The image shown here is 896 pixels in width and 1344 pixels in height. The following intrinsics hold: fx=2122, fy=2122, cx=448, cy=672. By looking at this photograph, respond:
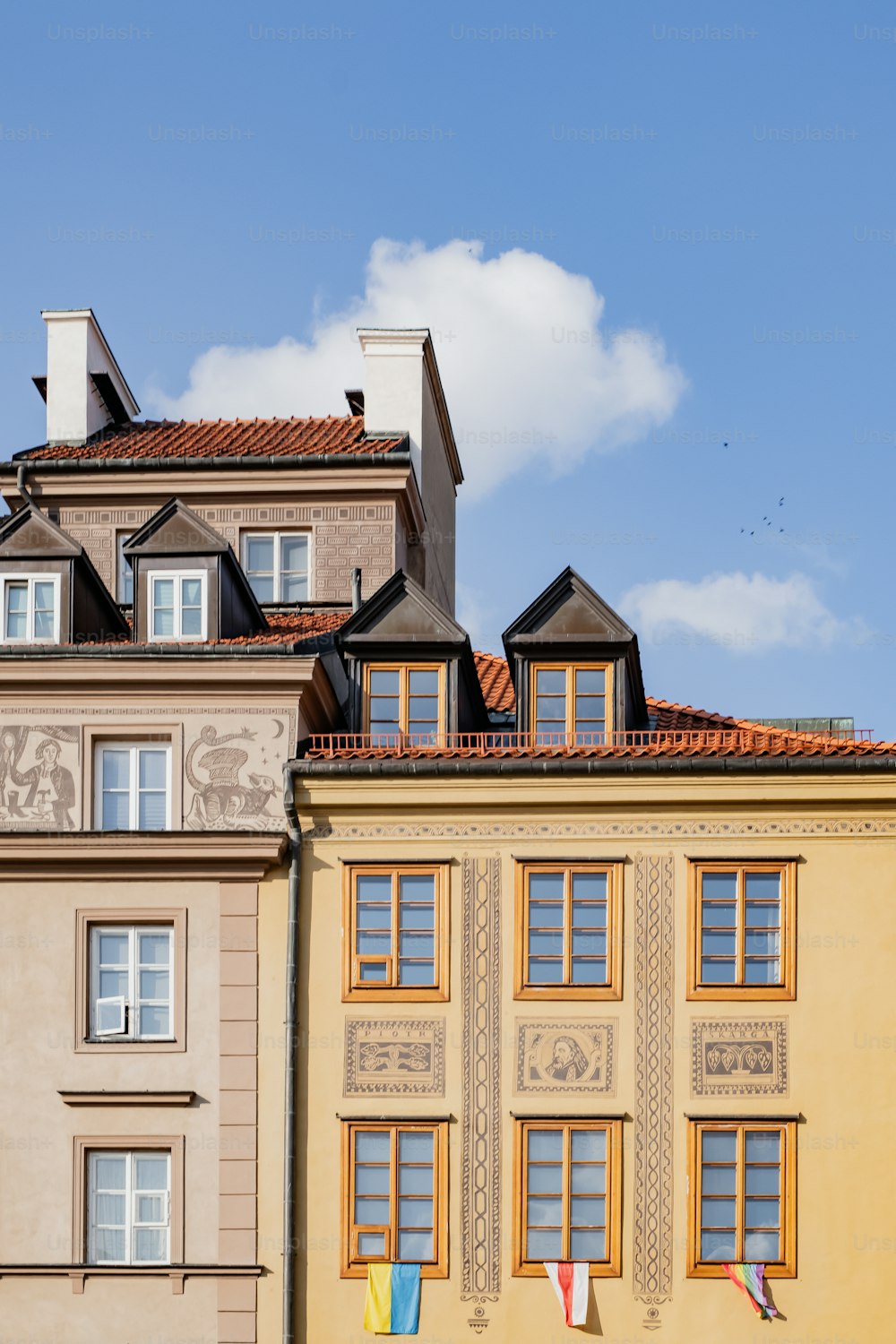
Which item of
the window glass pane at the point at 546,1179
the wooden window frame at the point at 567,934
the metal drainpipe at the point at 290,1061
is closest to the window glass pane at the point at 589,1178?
the window glass pane at the point at 546,1179

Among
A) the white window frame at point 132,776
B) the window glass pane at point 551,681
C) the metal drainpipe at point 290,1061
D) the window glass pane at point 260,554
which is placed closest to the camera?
the metal drainpipe at point 290,1061

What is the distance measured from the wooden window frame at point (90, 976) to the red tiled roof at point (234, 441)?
9692 millimetres

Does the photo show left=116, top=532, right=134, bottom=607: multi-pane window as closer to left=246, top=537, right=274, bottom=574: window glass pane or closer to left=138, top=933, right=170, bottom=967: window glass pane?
left=246, top=537, right=274, bottom=574: window glass pane

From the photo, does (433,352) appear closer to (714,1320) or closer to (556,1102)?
(556,1102)

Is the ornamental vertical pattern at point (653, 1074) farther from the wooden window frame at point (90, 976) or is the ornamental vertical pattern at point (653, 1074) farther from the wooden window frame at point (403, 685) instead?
the wooden window frame at point (90, 976)

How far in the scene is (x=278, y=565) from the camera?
33312 millimetres

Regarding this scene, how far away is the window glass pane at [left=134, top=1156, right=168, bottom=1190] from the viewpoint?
25.9 m

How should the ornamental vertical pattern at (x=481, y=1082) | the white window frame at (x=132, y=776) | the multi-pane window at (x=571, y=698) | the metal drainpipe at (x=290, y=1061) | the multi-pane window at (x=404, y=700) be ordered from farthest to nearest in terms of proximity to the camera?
1. the multi-pane window at (x=571, y=698)
2. the multi-pane window at (x=404, y=700)
3. the white window frame at (x=132, y=776)
4. the ornamental vertical pattern at (x=481, y=1082)
5. the metal drainpipe at (x=290, y=1061)

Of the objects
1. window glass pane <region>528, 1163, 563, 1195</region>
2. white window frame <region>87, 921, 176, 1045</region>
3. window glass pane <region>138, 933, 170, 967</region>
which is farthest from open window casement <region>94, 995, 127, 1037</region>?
window glass pane <region>528, 1163, 563, 1195</region>

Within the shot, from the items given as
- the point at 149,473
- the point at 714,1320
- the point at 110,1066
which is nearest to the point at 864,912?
the point at 714,1320

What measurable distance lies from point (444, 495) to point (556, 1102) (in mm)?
16197

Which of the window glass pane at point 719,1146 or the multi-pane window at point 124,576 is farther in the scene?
the multi-pane window at point 124,576

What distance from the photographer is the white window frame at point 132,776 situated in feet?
88.2

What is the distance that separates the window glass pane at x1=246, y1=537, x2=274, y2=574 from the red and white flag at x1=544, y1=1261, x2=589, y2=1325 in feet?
40.8
